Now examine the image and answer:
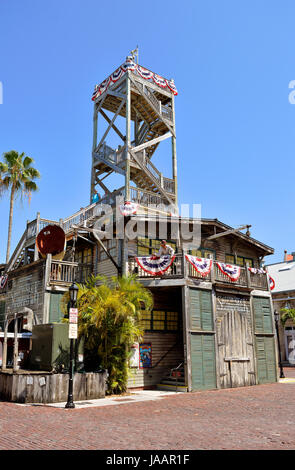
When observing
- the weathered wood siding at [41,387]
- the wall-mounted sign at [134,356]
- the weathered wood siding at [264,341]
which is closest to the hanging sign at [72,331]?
the weathered wood siding at [41,387]

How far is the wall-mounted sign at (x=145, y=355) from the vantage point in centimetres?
1756

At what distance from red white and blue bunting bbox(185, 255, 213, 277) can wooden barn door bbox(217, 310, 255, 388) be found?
2414 millimetres

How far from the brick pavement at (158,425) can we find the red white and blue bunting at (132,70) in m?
21.3

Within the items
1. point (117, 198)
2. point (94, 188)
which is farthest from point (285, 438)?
point (94, 188)

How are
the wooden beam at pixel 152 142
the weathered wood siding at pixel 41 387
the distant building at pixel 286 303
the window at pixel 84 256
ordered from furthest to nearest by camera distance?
the distant building at pixel 286 303 → the wooden beam at pixel 152 142 → the window at pixel 84 256 → the weathered wood siding at pixel 41 387

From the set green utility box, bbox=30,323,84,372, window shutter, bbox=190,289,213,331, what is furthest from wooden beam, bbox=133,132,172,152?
green utility box, bbox=30,323,84,372

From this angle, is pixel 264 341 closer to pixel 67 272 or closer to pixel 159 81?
pixel 67 272

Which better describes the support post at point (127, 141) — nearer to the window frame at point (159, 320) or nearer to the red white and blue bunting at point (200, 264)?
the red white and blue bunting at point (200, 264)

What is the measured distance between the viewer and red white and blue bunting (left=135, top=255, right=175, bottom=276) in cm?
1694

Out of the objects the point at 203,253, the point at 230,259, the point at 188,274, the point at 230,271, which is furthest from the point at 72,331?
the point at 230,259

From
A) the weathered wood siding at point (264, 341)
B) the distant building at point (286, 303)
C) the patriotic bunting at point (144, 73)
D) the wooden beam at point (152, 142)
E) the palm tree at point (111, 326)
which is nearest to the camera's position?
the palm tree at point (111, 326)

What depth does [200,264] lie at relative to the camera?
17.8 metres

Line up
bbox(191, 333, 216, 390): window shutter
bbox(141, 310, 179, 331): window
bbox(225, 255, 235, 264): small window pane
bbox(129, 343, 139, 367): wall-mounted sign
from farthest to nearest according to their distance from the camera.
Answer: bbox(225, 255, 235, 264): small window pane
bbox(141, 310, 179, 331): window
bbox(129, 343, 139, 367): wall-mounted sign
bbox(191, 333, 216, 390): window shutter

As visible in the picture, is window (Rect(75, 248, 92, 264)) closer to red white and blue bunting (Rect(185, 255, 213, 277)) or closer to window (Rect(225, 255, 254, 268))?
red white and blue bunting (Rect(185, 255, 213, 277))
